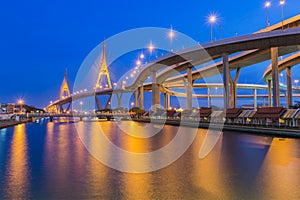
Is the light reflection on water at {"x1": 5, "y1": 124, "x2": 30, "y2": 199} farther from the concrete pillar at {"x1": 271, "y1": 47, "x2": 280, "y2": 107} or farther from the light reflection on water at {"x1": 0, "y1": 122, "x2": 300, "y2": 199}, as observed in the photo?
the concrete pillar at {"x1": 271, "y1": 47, "x2": 280, "y2": 107}

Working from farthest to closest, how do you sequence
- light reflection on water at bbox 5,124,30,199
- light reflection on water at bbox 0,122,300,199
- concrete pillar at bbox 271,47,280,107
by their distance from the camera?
concrete pillar at bbox 271,47,280,107, light reflection on water at bbox 5,124,30,199, light reflection on water at bbox 0,122,300,199

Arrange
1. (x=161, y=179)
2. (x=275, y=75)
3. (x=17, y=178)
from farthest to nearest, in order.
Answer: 1. (x=275, y=75)
2. (x=17, y=178)
3. (x=161, y=179)

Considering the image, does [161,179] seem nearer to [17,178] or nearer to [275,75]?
[17,178]

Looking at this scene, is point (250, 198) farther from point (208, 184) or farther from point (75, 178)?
point (75, 178)

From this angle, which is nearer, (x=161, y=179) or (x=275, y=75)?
(x=161, y=179)

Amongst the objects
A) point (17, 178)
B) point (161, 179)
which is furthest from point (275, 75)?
point (17, 178)

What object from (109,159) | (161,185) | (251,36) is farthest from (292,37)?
(161,185)

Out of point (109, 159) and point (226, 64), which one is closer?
point (109, 159)

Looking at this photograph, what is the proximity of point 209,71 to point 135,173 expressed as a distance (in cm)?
4629

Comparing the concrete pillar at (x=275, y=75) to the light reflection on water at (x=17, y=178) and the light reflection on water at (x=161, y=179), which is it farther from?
the light reflection on water at (x=17, y=178)

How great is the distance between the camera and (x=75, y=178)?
601 cm

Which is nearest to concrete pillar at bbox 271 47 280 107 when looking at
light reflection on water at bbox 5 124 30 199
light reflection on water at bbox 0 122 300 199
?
light reflection on water at bbox 0 122 300 199

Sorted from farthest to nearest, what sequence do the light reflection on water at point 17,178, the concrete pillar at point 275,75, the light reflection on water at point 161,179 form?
the concrete pillar at point 275,75
the light reflection on water at point 17,178
the light reflection on water at point 161,179

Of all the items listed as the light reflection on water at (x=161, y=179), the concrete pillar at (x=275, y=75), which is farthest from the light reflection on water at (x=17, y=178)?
the concrete pillar at (x=275, y=75)
